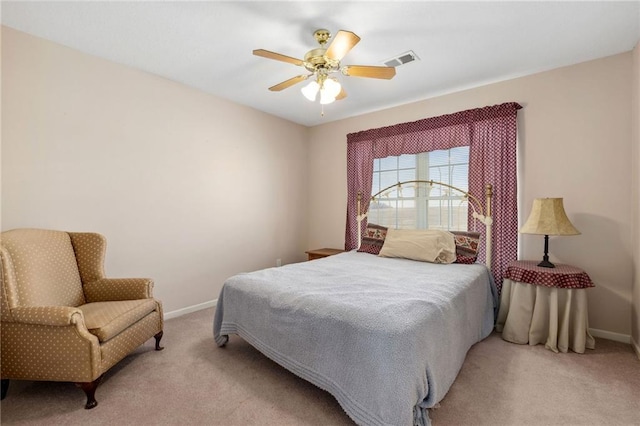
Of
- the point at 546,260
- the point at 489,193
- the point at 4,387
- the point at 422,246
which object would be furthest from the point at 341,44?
the point at 4,387

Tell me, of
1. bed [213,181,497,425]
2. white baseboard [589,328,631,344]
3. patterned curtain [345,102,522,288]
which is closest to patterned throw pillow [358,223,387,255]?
bed [213,181,497,425]

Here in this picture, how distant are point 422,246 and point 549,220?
1.11m

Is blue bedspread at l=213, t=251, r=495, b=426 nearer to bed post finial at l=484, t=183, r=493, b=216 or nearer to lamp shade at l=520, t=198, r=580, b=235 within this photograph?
lamp shade at l=520, t=198, r=580, b=235

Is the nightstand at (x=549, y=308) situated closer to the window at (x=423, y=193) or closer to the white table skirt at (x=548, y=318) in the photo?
the white table skirt at (x=548, y=318)

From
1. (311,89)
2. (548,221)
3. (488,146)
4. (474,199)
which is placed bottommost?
(548,221)

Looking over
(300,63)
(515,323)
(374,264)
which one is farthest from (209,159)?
(515,323)

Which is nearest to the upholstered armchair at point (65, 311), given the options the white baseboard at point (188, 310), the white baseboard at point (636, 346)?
the white baseboard at point (188, 310)

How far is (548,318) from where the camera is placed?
2.55 meters

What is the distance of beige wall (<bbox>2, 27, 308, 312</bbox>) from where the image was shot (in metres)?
2.38

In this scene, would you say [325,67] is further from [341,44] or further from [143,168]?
[143,168]

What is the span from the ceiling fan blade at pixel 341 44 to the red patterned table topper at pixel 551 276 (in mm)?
2338

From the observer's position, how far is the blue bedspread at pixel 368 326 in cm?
149

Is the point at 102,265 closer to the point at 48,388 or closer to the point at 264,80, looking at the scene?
the point at 48,388

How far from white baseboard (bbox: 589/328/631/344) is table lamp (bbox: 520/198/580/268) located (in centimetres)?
76
